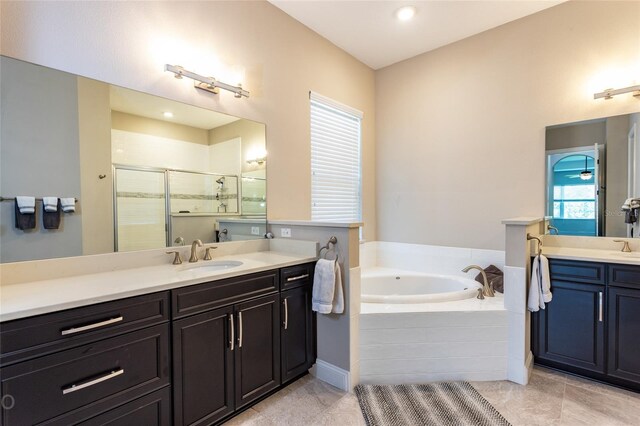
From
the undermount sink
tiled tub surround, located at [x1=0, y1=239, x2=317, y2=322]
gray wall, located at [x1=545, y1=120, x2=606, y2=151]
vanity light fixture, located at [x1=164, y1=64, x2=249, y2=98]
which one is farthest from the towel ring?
gray wall, located at [x1=545, y1=120, x2=606, y2=151]

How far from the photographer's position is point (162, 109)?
2.02 metres

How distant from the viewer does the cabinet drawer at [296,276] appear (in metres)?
2.04

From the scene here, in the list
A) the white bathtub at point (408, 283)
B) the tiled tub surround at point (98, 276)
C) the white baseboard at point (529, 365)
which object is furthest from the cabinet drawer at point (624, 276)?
the tiled tub surround at point (98, 276)

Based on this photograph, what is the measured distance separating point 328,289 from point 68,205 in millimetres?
1568

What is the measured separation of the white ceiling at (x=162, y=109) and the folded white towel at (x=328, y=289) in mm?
1320

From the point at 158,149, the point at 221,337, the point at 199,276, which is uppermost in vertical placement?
the point at 158,149

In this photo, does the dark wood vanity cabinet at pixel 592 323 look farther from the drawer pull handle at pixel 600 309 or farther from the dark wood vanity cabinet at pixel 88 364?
the dark wood vanity cabinet at pixel 88 364

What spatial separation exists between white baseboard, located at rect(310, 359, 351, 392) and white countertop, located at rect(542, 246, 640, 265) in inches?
69.0

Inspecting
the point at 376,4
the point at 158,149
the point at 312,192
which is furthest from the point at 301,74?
the point at 158,149

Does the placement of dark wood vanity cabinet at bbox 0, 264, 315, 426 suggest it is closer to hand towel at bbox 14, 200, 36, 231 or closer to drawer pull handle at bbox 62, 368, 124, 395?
drawer pull handle at bbox 62, 368, 124, 395

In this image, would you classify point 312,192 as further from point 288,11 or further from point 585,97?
point 585,97

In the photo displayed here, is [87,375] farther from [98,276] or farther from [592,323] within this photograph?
[592,323]

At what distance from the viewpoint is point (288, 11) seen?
2729 mm

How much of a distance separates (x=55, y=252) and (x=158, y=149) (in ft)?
2.66
